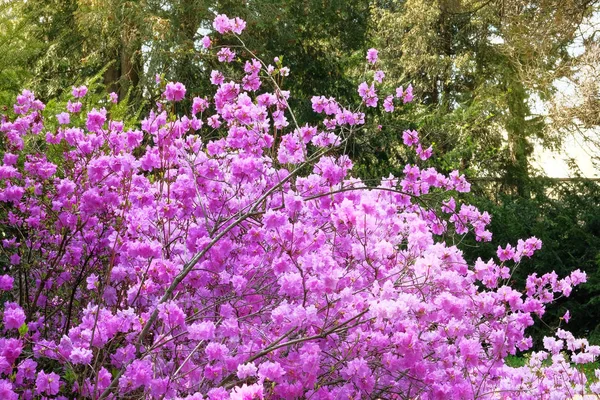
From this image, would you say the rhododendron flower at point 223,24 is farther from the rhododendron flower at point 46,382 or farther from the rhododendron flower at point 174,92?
the rhododendron flower at point 46,382

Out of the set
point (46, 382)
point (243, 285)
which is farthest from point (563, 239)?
point (46, 382)

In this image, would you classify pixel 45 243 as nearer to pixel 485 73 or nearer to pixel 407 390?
pixel 407 390

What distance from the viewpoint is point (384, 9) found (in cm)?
2092

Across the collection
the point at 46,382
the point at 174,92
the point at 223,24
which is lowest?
the point at 46,382

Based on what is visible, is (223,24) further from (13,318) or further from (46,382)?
(46,382)

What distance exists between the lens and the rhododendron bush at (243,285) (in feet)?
9.75

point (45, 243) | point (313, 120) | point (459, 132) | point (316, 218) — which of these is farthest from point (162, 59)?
point (316, 218)

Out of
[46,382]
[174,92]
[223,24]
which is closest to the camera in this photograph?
[46,382]

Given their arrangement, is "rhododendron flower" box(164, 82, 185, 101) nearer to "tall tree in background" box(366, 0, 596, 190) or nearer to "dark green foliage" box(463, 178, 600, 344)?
"dark green foliage" box(463, 178, 600, 344)

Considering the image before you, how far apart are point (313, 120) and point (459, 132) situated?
467 centimetres

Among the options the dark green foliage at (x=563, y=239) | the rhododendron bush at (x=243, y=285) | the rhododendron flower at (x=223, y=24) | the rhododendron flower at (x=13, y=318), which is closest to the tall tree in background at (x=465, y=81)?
the dark green foliage at (x=563, y=239)

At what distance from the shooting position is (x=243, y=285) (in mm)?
3369

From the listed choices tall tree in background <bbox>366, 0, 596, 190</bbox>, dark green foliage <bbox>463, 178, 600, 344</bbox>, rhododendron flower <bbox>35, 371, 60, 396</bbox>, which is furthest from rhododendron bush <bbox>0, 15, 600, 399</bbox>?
tall tree in background <bbox>366, 0, 596, 190</bbox>

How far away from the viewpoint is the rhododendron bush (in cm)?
297
